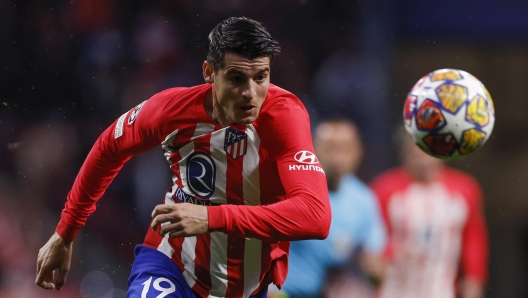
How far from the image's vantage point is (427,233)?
5.68 metres

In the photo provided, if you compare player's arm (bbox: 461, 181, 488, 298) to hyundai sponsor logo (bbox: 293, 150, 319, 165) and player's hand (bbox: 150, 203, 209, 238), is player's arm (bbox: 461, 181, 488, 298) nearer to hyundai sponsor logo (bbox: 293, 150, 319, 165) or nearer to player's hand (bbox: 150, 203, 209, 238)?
hyundai sponsor logo (bbox: 293, 150, 319, 165)

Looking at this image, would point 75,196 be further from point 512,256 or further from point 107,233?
point 512,256

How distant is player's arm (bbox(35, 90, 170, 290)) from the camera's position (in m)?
3.19

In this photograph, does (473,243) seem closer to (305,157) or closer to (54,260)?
(305,157)

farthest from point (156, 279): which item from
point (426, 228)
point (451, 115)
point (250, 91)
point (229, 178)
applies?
point (426, 228)

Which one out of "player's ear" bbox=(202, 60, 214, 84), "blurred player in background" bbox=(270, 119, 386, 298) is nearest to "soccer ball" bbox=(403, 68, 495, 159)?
"player's ear" bbox=(202, 60, 214, 84)

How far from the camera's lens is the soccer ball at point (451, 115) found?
9.85 ft

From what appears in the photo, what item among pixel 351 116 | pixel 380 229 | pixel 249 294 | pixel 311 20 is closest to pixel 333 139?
pixel 380 229

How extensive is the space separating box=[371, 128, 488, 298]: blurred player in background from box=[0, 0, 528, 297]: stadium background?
744 millimetres

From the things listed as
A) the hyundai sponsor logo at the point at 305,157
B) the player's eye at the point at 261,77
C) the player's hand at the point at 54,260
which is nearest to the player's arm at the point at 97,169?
the player's hand at the point at 54,260

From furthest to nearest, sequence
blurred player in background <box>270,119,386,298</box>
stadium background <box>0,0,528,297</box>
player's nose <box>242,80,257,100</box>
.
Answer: stadium background <box>0,0,528,297</box> → blurred player in background <box>270,119,386,298</box> → player's nose <box>242,80,257,100</box>

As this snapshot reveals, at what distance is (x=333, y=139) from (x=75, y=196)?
2358mm

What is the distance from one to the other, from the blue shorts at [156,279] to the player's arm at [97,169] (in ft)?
1.11

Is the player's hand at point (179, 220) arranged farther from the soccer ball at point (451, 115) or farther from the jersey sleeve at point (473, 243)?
the jersey sleeve at point (473, 243)
